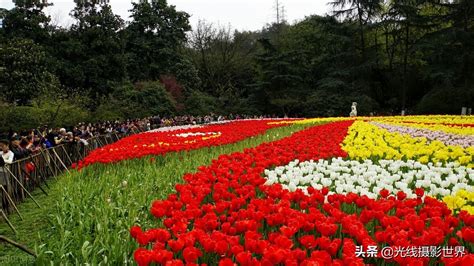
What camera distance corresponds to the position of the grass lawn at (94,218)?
3.61m

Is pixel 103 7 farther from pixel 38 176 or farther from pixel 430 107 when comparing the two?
pixel 38 176

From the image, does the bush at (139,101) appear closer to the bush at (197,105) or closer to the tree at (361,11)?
the bush at (197,105)

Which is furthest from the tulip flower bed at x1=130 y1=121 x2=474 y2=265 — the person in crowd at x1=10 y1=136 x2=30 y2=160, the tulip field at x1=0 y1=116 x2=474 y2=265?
the person in crowd at x1=10 y1=136 x2=30 y2=160

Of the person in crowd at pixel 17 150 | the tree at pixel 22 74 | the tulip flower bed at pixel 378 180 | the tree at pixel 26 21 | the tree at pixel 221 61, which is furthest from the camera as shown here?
the tree at pixel 221 61

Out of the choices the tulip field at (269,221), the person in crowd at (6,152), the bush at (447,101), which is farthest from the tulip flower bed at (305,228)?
the bush at (447,101)

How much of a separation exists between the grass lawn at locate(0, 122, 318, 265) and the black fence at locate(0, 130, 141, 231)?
320 mm

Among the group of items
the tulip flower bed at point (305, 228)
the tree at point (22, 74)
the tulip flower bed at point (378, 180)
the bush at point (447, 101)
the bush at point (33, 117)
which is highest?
the tree at point (22, 74)

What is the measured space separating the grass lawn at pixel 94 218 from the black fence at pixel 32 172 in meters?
0.32

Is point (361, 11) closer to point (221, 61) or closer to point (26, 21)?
point (221, 61)

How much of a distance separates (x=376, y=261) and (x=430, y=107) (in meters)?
34.9

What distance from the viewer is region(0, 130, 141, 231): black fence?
8.66 meters

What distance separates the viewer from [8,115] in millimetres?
24359

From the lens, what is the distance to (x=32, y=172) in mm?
11141

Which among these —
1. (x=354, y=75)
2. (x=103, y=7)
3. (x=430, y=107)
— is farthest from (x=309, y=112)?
(x=103, y=7)
